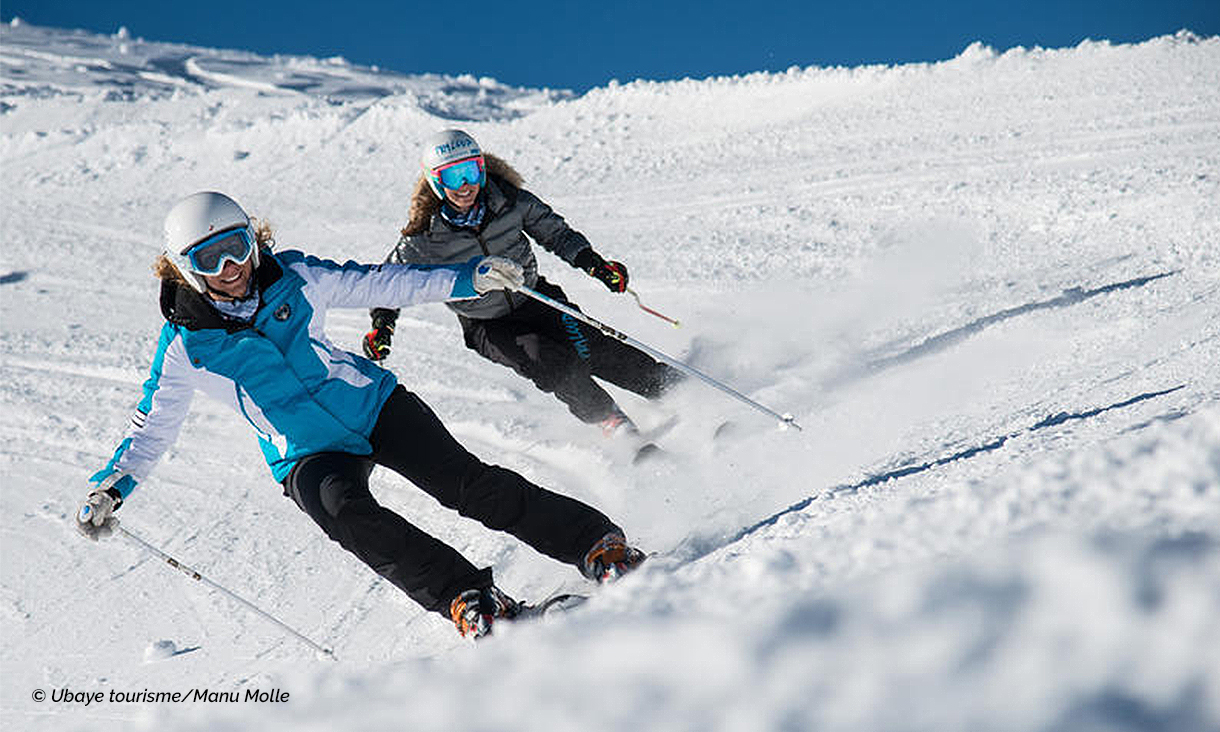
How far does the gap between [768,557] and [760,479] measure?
2258 mm

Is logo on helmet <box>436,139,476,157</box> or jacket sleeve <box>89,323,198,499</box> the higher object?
logo on helmet <box>436,139,476,157</box>

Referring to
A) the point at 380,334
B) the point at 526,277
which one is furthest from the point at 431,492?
the point at 526,277

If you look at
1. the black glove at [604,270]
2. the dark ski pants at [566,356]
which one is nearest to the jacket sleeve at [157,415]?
the dark ski pants at [566,356]

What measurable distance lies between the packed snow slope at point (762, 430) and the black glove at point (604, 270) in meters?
0.69

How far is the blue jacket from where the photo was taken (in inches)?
130

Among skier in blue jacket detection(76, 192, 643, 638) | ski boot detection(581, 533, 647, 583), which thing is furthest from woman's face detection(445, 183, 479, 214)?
ski boot detection(581, 533, 647, 583)

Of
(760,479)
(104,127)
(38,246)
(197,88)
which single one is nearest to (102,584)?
(760,479)

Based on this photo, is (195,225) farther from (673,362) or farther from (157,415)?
(673,362)

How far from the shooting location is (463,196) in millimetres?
4688

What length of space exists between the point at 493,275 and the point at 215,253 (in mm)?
1049

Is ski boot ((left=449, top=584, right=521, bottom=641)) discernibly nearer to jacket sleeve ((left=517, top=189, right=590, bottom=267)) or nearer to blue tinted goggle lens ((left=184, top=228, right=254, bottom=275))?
blue tinted goggle lens ((left=184, top=228, right=254, bottom=275))

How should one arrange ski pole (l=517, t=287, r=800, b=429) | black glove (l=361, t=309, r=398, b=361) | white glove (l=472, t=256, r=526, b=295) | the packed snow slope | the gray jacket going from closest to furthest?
the packed snow slope, white glove (l=472, t=256, r=526, b=295), ski pole (l=517, t=287, r=800, b=429), black glove (l=361, t=309, r=398, b=361), the gray jacket

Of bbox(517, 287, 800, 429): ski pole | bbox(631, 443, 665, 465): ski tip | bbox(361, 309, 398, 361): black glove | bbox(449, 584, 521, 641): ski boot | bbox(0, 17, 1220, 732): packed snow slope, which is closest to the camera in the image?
bbox(0, 17, 1220, 732): packed snow slope

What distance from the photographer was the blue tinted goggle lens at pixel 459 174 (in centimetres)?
462
